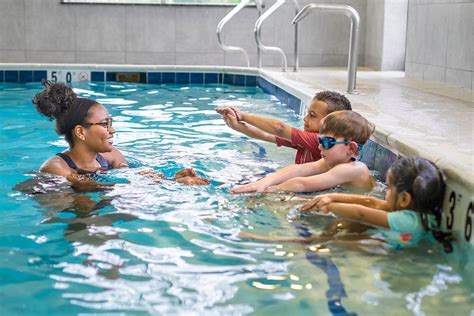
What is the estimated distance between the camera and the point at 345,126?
3.91 m

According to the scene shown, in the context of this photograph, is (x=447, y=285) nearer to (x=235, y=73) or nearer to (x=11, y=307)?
(x=11, y=307)

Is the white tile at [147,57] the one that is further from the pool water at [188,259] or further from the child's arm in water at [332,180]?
the child's arm in water at [332,180]

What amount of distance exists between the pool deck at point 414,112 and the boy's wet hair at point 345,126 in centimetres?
23

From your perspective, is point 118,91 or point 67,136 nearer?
point 67,136

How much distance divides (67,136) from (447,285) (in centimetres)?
238

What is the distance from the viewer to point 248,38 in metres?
12.2

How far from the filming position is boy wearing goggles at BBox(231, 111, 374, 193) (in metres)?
3.87

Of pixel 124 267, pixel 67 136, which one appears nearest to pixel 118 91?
pixel 67 136

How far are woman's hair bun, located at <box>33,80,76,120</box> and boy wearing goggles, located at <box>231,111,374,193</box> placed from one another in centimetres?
108

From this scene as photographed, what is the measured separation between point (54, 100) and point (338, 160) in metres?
1.60

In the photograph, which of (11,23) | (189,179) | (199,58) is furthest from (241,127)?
(11,23)

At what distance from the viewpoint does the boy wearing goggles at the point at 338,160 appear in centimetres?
387

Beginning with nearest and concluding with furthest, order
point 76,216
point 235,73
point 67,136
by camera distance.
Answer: point 76,216 < point 67,136 < point 235,73

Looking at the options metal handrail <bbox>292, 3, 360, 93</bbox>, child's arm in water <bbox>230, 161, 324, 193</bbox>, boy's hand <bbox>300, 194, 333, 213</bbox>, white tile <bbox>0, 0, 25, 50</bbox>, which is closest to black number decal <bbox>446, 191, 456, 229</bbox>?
boy's hand <bbox>300, 194, 333, 213</bbox>
